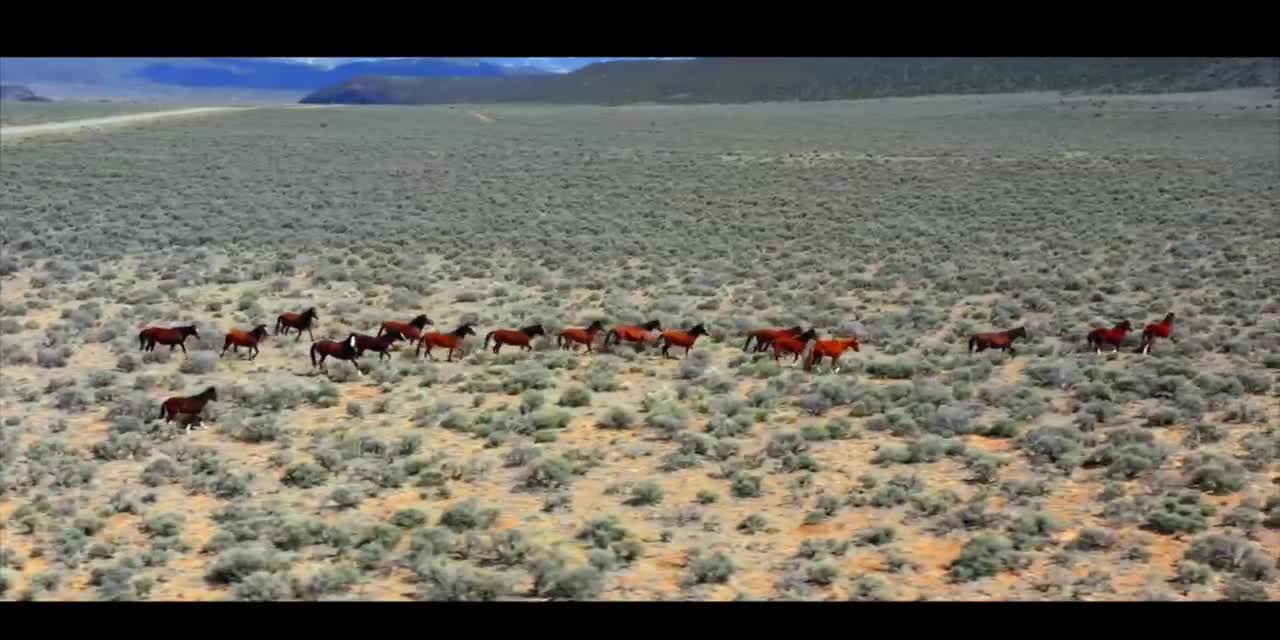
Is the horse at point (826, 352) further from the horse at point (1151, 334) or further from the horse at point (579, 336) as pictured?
the horse at point (1151, 334)

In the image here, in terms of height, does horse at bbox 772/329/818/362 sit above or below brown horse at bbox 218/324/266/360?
above

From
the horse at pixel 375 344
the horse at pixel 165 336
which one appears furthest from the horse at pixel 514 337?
the horse at pixel 165 336

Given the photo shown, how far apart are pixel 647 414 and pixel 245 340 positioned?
6289mm

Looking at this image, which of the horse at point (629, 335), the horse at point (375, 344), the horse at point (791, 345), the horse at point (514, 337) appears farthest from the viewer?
the horse at point (629, 335)

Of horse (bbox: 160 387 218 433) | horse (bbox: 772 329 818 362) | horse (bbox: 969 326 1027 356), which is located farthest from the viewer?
horse (bbox: 969 326 1027 356)

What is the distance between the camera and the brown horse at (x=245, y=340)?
15.1 m

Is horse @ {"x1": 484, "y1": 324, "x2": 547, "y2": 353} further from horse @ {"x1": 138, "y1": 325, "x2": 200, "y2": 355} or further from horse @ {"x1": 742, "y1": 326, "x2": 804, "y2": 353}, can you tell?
horse @ {"x1": 138, "y1": 325, "x2": 200, "y2": 355}

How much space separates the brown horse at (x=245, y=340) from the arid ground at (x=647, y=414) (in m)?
0.28

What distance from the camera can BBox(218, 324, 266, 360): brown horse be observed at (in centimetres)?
1512

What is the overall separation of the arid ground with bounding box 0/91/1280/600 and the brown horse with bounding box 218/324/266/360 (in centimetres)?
28

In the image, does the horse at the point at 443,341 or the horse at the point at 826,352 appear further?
the horse at the point at 443,341

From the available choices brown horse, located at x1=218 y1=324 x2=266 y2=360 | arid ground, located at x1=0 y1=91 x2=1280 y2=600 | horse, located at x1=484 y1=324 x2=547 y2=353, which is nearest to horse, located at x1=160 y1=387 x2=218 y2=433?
arid ground, located at x1=0 y1=91 x2=1280 y2=600

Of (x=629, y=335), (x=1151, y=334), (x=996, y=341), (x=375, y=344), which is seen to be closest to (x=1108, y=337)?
(x=1151, y=334)
